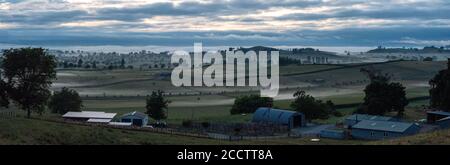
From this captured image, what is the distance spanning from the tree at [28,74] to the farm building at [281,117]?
2363cm

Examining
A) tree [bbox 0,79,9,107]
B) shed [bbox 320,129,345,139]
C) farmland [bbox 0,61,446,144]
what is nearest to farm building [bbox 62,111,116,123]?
farmland [bbox 0,61,446,144]

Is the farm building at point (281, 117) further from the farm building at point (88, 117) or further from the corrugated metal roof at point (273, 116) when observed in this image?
the farm building at point (88, 117)

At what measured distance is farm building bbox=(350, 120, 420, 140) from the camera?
169 ft

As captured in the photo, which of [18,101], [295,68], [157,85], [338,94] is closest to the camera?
[18,101]

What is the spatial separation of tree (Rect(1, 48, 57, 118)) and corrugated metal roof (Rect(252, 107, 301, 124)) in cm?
2361

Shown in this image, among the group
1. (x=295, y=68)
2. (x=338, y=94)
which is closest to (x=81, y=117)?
(x=338, y=94)

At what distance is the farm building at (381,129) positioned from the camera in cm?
5153

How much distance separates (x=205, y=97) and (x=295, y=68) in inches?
2836

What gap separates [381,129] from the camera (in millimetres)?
52875
